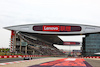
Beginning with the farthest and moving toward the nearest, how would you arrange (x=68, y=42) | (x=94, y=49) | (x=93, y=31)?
(x=68, y=42)
(x=94, y=49)
(x=93, y=31)

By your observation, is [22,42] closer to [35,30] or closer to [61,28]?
[35,30]

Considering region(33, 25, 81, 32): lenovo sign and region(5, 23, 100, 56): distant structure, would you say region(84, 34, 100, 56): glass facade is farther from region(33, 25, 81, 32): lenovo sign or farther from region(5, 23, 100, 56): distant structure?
region(33, 25, 81, 32): lenovo sign

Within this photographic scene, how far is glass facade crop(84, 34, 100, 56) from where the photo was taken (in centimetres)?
7294

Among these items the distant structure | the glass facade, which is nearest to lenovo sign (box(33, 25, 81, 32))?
the distant structure

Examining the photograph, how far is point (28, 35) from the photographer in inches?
3066

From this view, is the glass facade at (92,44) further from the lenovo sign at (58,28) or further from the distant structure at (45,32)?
the lenovo sign at (58,28)

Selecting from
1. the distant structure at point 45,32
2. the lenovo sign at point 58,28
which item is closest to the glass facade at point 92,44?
the distant structure at point 45,32

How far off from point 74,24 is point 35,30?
17719 millimetres

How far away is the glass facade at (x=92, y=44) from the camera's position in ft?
239

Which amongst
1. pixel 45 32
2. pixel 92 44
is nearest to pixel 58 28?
pixel 45 32

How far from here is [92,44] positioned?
73.8 meters

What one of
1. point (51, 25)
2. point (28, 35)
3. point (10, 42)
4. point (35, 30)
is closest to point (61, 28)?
point (51, 25)

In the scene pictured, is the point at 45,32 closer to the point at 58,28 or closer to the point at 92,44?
the point at 58,28

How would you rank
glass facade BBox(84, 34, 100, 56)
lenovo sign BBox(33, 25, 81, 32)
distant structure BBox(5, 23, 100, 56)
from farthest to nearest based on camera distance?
glass facade BBox(84, 34, 100, 56), lenovo sign BBox(33, 25, 81, 32), distant structure BBox(5, 23, 100, 56)
